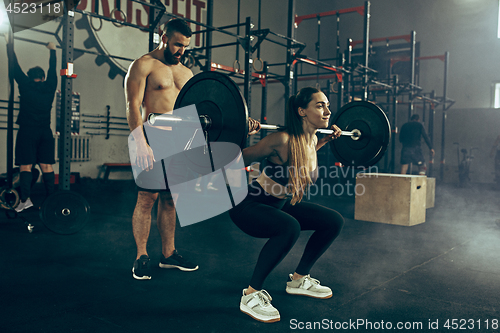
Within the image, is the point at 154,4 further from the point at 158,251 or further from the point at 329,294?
the point at 329,294

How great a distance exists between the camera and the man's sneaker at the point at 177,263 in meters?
2.10

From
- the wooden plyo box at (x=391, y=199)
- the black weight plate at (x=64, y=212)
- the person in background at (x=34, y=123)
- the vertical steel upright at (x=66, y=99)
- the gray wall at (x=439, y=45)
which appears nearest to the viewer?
the black weight plate at (x=64, y=212)

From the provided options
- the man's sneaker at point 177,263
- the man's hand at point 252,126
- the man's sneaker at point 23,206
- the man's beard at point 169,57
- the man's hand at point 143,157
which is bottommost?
the man's sneaker at point 177,263

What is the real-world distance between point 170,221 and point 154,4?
231 cm

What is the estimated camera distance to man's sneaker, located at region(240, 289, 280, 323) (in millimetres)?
1478

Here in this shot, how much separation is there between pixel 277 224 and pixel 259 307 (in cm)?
33

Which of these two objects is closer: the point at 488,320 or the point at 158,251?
the point at 488,320

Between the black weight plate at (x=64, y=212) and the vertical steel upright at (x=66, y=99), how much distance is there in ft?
0.68

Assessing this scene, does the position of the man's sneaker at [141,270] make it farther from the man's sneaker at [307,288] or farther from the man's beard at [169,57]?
the man's beard at [169,57]

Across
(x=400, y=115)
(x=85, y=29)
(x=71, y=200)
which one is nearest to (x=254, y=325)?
(x=71, y=200)

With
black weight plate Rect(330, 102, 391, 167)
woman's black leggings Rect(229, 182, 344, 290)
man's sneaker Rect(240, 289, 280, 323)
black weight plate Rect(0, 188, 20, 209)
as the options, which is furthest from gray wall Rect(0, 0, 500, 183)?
man's sneaker Rect(240, 289, 280, 323)

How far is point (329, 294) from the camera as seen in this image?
1.74m

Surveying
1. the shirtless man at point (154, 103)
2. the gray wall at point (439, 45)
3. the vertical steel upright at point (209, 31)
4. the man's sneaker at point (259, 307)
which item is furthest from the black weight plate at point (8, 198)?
the gray wall at point (439, 45)

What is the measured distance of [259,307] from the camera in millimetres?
1512
